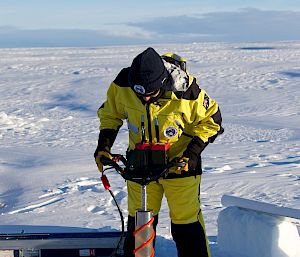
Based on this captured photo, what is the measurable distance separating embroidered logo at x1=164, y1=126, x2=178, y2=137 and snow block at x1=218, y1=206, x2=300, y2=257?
831mm

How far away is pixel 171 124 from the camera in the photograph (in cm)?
284

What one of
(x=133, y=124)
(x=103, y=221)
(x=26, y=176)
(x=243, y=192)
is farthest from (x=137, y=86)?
(x=26, y=176)

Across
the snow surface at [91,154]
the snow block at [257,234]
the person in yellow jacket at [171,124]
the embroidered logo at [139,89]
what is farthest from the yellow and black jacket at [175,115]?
the snow surface at [91,154]

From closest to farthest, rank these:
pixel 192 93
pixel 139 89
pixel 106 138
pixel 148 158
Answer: pixel 148 158 < pixel 139 89 < pixel 192 93 < pixel 106 138

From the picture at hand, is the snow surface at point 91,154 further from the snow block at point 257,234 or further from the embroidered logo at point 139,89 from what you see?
the embroidered logo at point 139,89

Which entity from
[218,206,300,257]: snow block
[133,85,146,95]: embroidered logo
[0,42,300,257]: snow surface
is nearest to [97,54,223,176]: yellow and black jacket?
[133,85,146,95]: embroidered logo

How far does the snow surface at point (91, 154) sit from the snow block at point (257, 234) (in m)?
0.18

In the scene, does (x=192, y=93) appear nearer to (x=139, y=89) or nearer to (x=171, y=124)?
(x=171, y=124)

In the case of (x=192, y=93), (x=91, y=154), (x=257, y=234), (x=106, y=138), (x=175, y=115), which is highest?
(x=192, y=93)

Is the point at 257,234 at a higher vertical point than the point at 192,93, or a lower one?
lower

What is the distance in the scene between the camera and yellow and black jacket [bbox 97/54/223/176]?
9.16 feet

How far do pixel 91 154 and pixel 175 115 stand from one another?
193 inches

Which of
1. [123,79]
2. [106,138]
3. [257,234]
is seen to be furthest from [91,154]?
[123,79]

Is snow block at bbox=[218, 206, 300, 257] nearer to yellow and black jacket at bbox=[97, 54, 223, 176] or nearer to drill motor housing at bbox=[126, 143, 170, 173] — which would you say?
yellow and black jacket at bbox=[97, 54, 223, 176]
